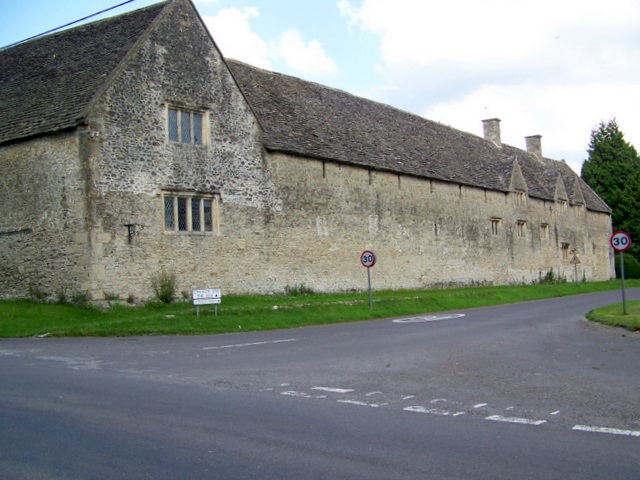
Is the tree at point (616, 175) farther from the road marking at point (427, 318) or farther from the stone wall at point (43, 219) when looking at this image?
the stone wall at point (43, 219)

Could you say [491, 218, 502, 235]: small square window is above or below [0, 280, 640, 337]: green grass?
above

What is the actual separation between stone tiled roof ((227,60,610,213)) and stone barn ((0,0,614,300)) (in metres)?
0.14

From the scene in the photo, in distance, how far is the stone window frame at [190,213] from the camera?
80.6ft

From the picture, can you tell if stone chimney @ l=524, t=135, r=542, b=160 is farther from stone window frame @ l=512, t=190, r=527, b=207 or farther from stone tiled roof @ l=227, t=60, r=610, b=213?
stone window frame @ l=512, t=190, r=527, b=207

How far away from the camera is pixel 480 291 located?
36.1m

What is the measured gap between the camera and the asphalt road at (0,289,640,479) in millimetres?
6004

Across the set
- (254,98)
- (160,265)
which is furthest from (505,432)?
(254,98)

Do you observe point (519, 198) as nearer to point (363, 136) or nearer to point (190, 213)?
point (363, 136)

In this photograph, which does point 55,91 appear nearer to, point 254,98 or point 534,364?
point 254,98

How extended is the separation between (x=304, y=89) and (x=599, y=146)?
167 feet

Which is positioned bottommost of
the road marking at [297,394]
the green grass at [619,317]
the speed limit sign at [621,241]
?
the road marking at [297,394]

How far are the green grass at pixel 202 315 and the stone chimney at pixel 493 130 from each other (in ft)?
90.3

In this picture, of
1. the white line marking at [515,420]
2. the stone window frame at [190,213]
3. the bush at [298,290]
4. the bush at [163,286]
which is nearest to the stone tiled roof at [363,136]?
the stone window frame at [190,213]

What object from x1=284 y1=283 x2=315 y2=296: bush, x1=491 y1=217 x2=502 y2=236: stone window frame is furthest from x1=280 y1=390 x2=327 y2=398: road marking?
x1=491 y1=217 x2=502 y2=236: stone window frame
